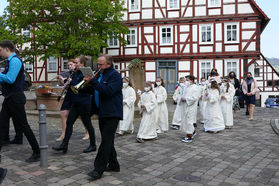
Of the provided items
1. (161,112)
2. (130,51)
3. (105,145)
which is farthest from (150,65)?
(105,145)

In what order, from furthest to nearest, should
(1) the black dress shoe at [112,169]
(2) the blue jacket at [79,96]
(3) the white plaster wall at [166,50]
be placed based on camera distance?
(3) the white plaster wall at [166,50] < (2) the blue jacket at [79,96] < (1) the black dress shoe at [112,169]

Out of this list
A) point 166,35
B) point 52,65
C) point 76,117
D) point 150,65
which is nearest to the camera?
point 76,117

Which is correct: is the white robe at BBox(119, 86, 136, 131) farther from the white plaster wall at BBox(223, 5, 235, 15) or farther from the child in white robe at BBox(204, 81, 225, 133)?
the white plaster wall at BBox(223, 5, 235, 15)

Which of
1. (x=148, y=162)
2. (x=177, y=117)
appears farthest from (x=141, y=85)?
(x=148, y=162)

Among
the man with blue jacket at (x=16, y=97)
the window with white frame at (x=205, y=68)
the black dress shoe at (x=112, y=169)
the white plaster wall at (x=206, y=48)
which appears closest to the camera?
the black dress shoe at (x=112, y=169)

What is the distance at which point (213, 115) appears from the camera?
9664 mm

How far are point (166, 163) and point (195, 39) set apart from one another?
2158 centimetres

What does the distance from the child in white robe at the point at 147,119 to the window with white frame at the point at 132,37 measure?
63.0 ft

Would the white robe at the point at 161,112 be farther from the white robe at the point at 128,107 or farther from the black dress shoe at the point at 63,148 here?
the black dress shoe at the point at 63,148

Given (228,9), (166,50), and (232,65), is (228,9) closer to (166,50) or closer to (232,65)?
(232,65)

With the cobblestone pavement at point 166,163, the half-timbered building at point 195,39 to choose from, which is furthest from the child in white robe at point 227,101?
the half-timbered building at point 195,39

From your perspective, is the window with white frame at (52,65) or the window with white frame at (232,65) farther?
the window with white frame at (52,65)

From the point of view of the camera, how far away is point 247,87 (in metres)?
13.1

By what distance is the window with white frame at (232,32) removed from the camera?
2527 centimetres
